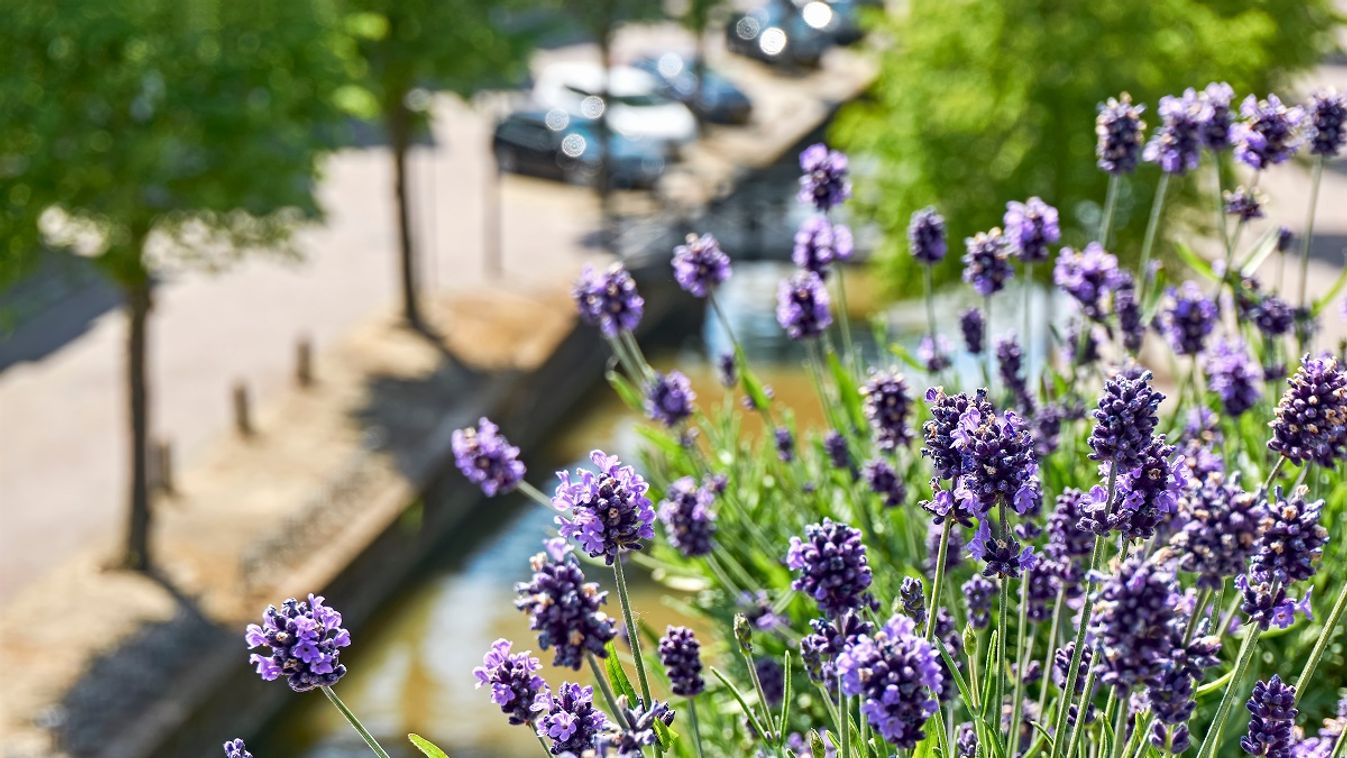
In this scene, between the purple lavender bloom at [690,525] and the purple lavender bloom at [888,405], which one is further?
the purple lavender bloom at [888,405]

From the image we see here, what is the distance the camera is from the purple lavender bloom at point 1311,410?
18.3ft

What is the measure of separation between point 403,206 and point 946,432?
19194mm

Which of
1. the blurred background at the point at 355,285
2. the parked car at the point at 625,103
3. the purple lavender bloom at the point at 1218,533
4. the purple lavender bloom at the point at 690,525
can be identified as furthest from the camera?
the parked car at the point at 625,103

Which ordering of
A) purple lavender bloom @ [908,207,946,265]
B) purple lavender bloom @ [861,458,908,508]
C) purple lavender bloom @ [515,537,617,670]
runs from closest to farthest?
purple lavender bloom @ [515,537,617,670] → purple lavender bloom @ [861,458,908,508] → purple lavender bloom @ [908,207,946,265]

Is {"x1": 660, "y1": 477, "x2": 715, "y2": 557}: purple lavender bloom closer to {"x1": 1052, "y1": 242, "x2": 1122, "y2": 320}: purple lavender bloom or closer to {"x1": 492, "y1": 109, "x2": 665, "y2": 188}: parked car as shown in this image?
{"x1": 1052, "y1": 242, "x2": 1122, "y2": 320}: purple lavender bloom

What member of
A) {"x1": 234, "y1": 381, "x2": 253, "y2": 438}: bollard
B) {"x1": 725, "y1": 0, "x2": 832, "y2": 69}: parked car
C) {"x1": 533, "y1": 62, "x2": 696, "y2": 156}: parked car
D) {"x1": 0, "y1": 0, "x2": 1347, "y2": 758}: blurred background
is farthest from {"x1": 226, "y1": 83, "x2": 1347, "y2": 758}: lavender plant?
{"x1": 725, "y1": 0, "x2": 832, "y2": 69}: parked car

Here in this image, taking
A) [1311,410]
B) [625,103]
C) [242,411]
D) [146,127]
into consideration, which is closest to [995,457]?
[1311,410]

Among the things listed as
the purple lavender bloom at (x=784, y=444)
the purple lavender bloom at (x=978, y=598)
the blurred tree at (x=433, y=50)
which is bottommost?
the blurred tree at (x=433, y=50)

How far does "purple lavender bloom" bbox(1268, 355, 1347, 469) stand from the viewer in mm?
5582

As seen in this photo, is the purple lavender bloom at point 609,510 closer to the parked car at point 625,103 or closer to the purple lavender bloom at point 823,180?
the purple lavender bloom at point 823,180

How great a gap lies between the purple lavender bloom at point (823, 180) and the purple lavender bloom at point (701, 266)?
1.97 feet

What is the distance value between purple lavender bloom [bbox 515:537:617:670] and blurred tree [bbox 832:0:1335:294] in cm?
1537

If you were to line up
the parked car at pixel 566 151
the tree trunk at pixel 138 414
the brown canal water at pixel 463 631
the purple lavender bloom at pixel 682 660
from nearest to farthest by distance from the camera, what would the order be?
the purple lavender bloom at pixel 682 660 → the brown canal water at pixel 463 631 → the tree trunk at pixel 138 414 → the parked car at pixel 566 151

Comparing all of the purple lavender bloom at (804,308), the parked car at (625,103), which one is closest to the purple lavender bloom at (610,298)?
the purple lavender bloom at (804,308)
